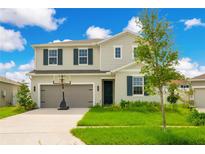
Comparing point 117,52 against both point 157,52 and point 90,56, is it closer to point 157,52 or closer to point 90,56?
point 90,56

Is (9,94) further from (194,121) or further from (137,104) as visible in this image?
(194,121)

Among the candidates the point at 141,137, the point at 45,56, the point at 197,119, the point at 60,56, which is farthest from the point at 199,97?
the point at 141,137

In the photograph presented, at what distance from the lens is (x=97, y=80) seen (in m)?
22.4

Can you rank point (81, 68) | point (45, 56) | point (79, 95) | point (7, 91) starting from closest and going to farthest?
point (79, 95), point (81, 68), point (45, 56), point (7, 91)

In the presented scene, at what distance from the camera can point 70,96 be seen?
2283 centimetres

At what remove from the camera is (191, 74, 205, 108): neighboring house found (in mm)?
26484

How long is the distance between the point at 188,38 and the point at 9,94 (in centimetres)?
1922

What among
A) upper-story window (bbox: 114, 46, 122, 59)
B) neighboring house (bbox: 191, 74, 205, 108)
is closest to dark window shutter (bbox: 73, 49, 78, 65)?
upper-story window (bbox: 114, 46, 122, 59)

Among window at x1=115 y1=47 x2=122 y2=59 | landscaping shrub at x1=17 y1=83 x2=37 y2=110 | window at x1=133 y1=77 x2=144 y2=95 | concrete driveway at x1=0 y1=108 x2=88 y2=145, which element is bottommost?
concrete driveway at x1=0 y1=108 x2=88 y2=145

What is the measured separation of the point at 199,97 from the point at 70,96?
1134cm

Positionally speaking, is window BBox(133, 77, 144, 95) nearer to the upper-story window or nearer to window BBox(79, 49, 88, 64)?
the upper-story window
